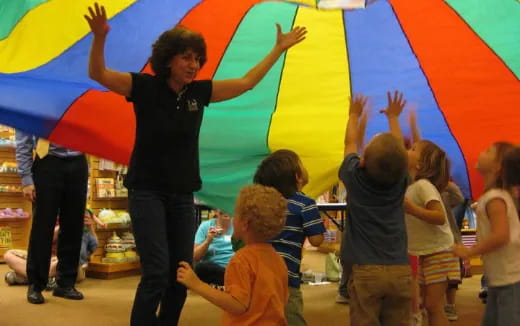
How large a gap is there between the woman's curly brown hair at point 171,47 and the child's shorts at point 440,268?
1.32m

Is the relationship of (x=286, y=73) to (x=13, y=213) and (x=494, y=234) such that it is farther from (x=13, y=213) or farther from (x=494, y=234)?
(x=13, y=213)

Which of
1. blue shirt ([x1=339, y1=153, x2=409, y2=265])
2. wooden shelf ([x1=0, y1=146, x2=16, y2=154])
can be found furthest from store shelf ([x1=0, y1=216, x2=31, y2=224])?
blue shirt ([x1=339, y1=153, x2=409, y2=265])

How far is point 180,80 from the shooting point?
1.98 metres

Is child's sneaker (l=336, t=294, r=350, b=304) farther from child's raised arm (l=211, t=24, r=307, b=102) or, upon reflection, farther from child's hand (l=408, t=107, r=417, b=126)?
child's raised arm (l=211, t=24, r=307, b=102)

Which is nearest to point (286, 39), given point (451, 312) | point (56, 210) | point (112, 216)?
point (56, 210)

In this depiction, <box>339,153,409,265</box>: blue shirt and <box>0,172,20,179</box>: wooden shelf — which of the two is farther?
<box>0,172,20,179</box>: wooden shelf

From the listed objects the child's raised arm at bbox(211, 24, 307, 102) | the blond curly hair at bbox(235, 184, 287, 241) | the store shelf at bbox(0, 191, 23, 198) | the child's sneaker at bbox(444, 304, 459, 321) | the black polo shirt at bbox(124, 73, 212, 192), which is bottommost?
the child's sneaker at bbox(444, 304, 459, 321)

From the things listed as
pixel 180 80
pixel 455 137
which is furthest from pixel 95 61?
pixel 455 137

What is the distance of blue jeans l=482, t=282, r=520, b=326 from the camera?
1.95 meters

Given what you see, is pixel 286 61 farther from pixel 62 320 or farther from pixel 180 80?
pixel 62 320

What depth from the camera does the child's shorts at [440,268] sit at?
2504 millimetres

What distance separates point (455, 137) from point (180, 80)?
171 cm

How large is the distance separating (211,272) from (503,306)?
1.97 meters

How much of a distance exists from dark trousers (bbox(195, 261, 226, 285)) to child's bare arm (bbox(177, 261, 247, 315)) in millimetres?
2014
